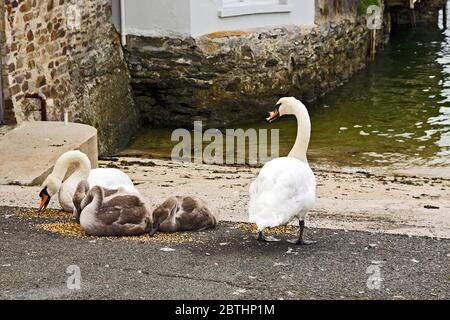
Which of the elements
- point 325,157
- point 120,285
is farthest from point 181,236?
point 325,157

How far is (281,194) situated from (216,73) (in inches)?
443

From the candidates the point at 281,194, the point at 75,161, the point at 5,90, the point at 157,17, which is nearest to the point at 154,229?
the point at 281,194

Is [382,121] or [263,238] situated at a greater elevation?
[263,238]

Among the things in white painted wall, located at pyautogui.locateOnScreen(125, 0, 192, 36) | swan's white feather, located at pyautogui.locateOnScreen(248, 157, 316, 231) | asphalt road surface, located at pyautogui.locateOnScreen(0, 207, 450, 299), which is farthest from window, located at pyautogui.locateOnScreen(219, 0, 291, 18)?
swan's white feather, located at pyautogui.locateOnScreen(248, 157, 316, 231)

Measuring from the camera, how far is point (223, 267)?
7719 millimetres

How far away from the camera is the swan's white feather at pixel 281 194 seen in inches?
308

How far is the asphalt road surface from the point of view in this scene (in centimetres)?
712

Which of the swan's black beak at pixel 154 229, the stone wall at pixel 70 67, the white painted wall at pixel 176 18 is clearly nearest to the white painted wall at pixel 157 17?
the white painted wall at pixel 176 18

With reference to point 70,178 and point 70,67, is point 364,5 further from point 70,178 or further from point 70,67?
point 70,178

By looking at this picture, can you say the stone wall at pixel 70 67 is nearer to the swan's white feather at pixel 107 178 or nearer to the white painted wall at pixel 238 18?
the white painted wall at pixel 238 18

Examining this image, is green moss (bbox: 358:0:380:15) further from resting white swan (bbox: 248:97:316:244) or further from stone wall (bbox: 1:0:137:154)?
resting white swan (bbox: 248:97:316:244)

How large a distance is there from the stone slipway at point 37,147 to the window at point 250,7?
19.2 feet
